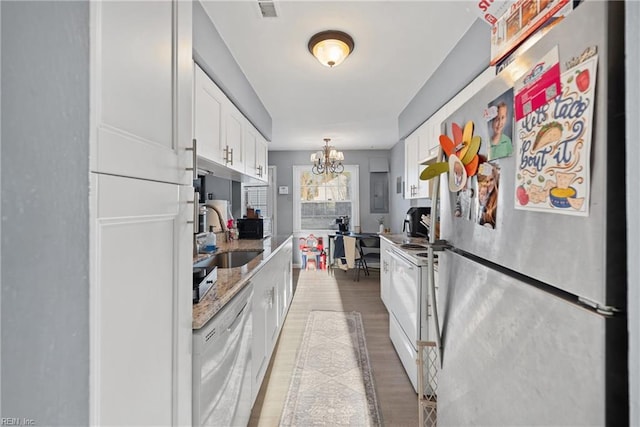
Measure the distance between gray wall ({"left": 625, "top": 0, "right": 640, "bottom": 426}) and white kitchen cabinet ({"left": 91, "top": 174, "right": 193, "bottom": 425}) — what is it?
2.80 ft

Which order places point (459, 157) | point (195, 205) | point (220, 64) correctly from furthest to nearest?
point (220, 64)
point (195, 205)
point (459, 157)

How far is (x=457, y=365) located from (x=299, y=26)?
2076 millimetres

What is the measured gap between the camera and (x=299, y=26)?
194cm

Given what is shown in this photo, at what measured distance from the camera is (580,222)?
449 mm

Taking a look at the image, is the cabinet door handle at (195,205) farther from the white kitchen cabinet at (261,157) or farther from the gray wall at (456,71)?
the white kitchen cabinet at (261,157)

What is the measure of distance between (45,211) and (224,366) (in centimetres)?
95

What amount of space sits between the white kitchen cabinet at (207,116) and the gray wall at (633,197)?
5.69 ft

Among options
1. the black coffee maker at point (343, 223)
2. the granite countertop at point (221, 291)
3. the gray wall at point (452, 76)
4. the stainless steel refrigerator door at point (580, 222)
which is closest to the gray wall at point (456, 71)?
the gray wall at point (452, 76)

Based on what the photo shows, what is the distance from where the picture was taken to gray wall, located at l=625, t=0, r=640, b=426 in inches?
14.9

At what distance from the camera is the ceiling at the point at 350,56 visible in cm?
177

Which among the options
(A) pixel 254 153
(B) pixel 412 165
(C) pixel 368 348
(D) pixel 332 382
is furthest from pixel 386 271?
(A) pixel 254 153

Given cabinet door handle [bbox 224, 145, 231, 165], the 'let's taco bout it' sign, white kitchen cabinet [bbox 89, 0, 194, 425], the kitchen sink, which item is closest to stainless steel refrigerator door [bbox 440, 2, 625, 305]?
the 'let's taco bout it' sign

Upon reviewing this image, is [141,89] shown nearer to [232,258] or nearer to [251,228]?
[232,258]

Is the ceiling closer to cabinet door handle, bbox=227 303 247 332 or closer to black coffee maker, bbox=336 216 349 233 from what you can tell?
cabinet door handle, bbox=227 303 247 332
